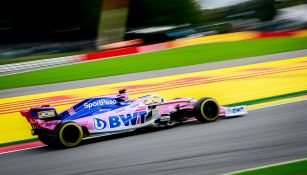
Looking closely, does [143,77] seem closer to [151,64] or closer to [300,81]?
[151,64]

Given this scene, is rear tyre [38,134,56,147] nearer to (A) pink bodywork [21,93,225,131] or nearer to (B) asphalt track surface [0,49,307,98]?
(A) pink bodywork [21,93,225,131]

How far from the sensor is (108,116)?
8398 mm

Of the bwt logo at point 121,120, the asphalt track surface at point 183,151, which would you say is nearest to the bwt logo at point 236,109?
the asphalt track surface at point 183,151

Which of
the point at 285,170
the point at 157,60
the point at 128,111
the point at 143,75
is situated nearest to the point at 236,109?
the point at 128,111

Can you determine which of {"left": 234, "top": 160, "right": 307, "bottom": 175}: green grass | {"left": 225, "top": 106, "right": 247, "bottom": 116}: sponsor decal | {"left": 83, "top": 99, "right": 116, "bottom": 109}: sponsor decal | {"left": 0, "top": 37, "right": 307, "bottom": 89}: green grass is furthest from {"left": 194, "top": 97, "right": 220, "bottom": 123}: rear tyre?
{"left": 0, "top": 37, "right": 307, "bottom": 89}: green grass

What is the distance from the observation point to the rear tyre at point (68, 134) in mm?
7852

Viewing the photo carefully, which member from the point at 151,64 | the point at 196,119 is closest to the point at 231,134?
the point at 196,119

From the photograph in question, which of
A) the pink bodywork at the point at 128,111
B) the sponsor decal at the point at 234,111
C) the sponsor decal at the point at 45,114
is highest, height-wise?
the sponsor decal at the point at 45,114

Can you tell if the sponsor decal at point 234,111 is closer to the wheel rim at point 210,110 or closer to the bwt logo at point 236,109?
the bwt logo at point 236,109

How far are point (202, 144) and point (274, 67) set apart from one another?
31.1ft

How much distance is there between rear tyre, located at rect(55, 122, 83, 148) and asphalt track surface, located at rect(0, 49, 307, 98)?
7002 mm

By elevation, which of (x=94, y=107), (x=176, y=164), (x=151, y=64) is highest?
(x=151, y=64)

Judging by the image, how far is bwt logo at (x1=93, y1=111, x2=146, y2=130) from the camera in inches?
329

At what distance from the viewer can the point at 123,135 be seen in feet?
29.3
